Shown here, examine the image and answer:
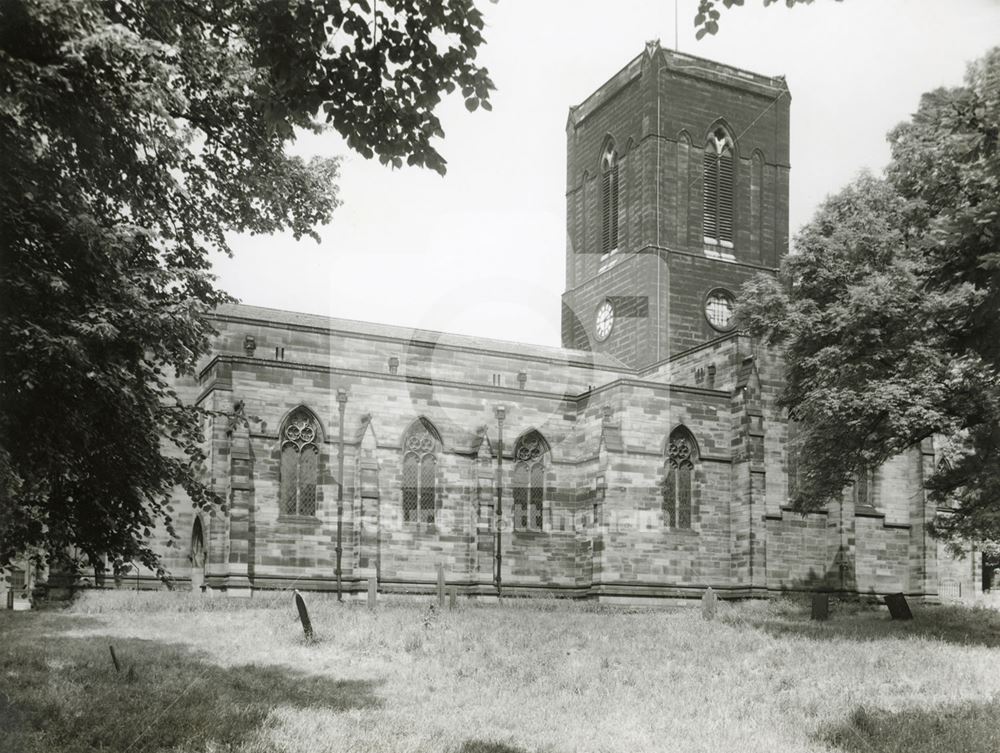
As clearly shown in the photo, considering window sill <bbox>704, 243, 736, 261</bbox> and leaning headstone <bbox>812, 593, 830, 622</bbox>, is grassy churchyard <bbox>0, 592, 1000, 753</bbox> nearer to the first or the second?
leaning headstone <bbox>812, 593, 830, 622</bbox>

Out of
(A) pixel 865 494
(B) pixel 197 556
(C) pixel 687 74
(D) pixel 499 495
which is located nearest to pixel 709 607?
(D) pixel 499 495

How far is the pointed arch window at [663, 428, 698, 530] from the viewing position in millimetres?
33344

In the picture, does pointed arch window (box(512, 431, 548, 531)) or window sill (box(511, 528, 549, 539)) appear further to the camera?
pointed arch window (box(512, 431, 548, 531))

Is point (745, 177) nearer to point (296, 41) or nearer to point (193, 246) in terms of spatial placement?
point (193, 246)

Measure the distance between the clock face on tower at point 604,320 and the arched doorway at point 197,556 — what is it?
2080cm

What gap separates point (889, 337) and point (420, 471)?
16.1m

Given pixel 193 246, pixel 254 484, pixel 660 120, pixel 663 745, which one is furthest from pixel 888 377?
pixel 660 120

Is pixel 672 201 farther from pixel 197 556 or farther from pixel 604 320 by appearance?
pixel 197 556

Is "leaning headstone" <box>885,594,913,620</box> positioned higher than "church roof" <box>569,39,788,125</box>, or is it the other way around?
"church roof" <box>569,39,788,125</box>

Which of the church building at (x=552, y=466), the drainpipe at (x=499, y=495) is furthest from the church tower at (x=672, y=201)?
the drainpipe at (x=499, y=495)

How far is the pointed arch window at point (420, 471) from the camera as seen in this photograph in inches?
1258

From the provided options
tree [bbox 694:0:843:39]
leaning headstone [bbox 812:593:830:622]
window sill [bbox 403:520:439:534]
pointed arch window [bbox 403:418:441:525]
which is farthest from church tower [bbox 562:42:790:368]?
tree [bbox 694:0:843:39]

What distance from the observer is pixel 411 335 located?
41.0 metres

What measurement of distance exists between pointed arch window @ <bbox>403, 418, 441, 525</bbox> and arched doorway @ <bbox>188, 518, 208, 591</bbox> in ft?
20.4
